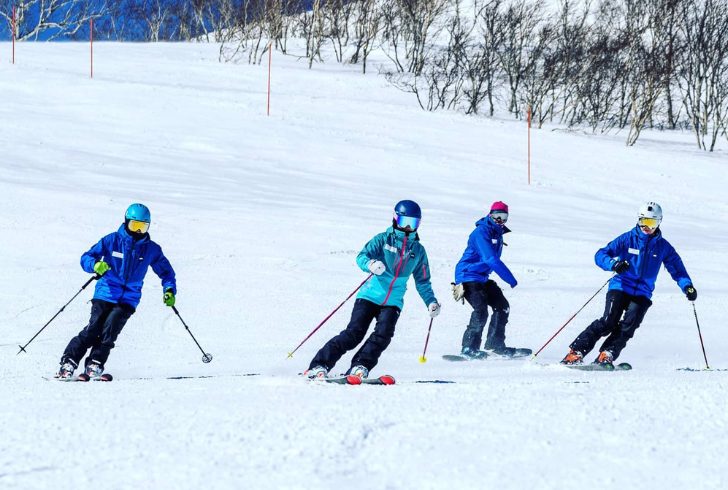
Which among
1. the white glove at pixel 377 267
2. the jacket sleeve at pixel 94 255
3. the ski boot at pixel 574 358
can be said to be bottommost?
the ski boot at pixel 574 358

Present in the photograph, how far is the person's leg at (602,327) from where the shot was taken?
290 inches

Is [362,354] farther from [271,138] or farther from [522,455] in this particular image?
[271,138]

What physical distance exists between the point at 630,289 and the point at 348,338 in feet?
8.65

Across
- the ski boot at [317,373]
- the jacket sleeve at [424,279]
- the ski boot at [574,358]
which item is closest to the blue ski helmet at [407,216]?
the jacket sleeve at [424,279]

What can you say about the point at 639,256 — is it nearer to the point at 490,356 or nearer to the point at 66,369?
the point at 490,356

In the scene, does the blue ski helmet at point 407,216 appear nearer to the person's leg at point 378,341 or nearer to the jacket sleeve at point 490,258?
the person's leg at point 378,341

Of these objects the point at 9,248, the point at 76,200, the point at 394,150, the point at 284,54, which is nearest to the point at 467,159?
the point at 394,150

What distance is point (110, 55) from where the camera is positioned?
1481 inches

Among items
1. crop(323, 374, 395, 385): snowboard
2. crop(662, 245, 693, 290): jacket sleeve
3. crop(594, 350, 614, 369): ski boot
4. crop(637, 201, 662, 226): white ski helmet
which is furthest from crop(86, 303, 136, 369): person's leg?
crop(662, 245, 693, 290): jacket sleeve

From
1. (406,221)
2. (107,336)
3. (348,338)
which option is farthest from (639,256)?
(107,336)

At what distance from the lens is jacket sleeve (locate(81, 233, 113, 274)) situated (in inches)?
257

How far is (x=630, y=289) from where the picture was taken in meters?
7.46

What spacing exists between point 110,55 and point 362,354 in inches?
1351

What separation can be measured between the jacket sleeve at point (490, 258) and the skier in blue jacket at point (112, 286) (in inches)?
109
